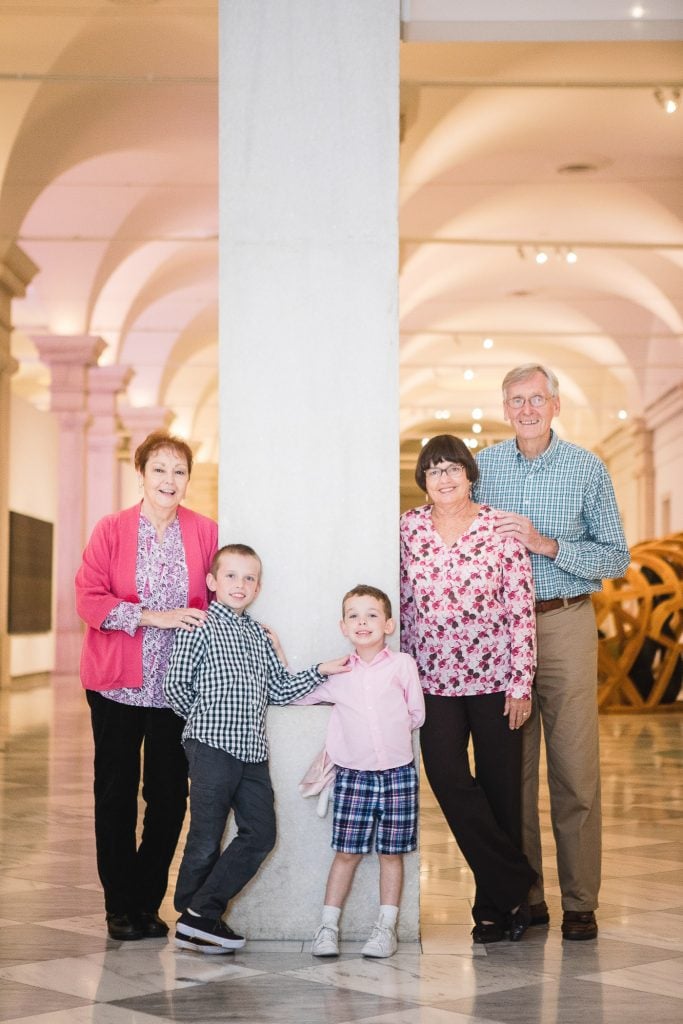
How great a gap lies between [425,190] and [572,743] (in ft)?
37.1

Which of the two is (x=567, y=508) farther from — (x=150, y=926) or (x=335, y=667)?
(x=150, y=926)

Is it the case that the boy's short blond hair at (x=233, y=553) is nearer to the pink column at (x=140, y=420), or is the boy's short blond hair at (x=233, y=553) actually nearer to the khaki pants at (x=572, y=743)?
the khaki pants at (x=572, y=743)

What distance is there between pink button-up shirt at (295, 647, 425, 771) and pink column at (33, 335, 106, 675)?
15.9 metres

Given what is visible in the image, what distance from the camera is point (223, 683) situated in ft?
13.9

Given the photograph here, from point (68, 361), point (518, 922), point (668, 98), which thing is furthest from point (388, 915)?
point (68, 361)

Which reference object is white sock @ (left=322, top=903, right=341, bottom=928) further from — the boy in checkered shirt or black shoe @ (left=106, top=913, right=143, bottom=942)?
black shoe @ (left=106, top=913, right=143, bottom=942)

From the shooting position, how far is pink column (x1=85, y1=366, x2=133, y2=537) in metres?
22.5

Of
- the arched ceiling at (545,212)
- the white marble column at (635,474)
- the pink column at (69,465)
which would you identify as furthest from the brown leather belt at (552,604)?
the white marble column at (635,474)

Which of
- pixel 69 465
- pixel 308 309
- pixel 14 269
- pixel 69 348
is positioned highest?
pixel 14 269

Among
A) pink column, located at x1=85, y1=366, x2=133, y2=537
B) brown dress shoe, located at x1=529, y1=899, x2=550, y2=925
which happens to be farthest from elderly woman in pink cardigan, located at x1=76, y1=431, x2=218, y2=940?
pink column, located at x1=85, y1=366, x2=133, y2=537

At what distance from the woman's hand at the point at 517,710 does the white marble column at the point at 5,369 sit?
1228 centimetres

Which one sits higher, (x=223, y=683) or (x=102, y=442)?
(x=102, y=442)

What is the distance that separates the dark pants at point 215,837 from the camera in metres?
4.21

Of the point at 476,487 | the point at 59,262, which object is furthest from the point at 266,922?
the point at 59,262
